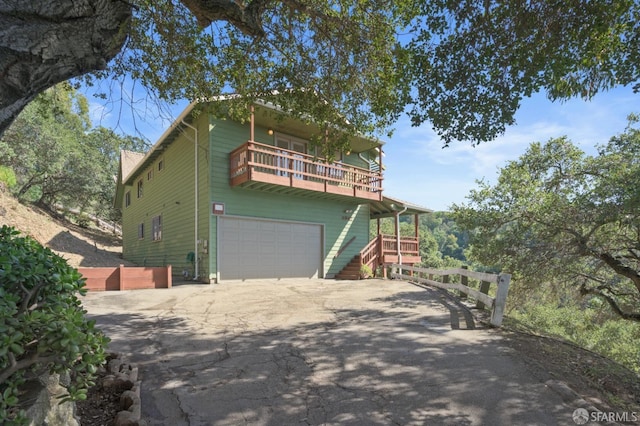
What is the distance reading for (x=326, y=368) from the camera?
365 centimetres

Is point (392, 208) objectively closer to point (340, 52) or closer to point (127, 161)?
point (340, 52)

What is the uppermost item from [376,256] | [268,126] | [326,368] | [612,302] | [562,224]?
[268,126]

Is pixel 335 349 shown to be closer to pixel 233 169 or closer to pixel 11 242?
pixel 11 242

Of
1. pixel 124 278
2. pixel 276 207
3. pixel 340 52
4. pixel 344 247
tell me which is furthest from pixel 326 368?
pixel 344 247

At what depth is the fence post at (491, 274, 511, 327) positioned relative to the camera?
4926 mm

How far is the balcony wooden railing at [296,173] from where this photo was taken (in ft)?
36.5

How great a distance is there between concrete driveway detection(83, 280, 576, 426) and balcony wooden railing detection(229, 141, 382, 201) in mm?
5495

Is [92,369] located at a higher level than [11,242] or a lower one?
lower

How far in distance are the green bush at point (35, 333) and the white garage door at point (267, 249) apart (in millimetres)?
9566

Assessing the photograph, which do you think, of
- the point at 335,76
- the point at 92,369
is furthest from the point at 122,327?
the point at 335,76

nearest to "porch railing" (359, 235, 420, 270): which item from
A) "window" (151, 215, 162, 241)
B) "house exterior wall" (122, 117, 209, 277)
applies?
"house exterior wall" (122, 117, 209, 277)

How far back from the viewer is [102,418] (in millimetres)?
2453

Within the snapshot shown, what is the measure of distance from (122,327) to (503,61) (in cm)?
698

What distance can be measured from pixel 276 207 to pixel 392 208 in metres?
5.91
